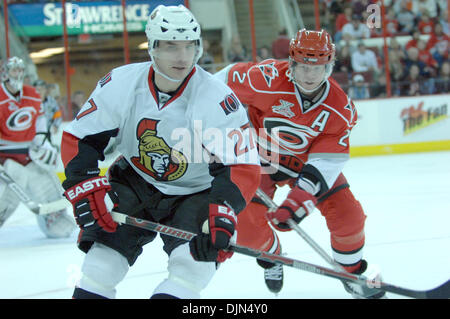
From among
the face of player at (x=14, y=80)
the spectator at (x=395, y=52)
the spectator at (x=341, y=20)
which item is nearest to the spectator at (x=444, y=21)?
the spectator at (x=395, y=52)

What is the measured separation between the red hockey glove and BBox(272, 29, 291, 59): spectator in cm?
574

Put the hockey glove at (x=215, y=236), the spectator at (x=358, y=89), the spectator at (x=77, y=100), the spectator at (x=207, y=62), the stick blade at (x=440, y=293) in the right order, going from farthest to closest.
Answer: the spectator at (x=358, y=89)
the spectator at (x=207, y=62)
the spectator at (x=77, y=100)
the stick blade at (x=440, y=293)
the hockey glove at (x=215, y=236)

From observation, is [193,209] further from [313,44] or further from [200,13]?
[200,13]

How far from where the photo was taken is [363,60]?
8.12 meters

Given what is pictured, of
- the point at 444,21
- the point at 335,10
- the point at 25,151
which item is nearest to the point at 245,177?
the point at 25,151

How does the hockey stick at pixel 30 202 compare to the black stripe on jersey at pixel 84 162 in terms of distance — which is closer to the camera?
the black stripe on jersey at pixel 84 162

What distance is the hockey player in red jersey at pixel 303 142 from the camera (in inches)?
102

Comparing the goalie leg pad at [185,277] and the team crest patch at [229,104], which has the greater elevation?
the team crest patch at [229,104]

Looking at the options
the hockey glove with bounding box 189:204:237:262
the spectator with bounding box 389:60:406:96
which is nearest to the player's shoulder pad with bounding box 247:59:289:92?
the hockey glove with bounding box 189:204:237:262

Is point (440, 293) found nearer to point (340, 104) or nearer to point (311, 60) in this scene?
point (340, 104)

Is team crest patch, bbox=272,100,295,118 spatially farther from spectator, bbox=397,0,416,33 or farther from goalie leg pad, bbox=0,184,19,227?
spectator, bbox=397,0,416,33

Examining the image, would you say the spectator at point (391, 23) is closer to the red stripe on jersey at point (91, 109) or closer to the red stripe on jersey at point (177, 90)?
the red stripe on jersey at point (177, 90)

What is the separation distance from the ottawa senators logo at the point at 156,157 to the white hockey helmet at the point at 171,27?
0.24 meters
